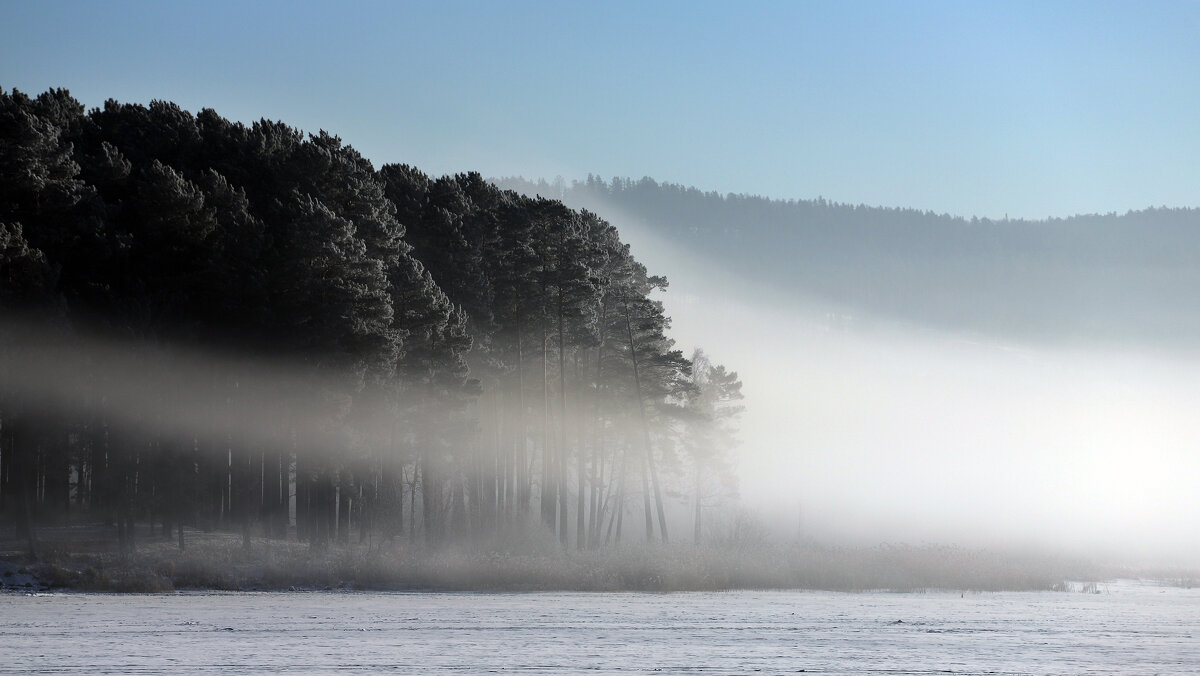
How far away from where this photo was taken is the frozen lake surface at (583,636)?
15.6 meters

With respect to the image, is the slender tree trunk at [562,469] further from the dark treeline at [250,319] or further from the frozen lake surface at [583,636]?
the frozen lake surface at [583,636]

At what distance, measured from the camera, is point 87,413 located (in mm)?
41281

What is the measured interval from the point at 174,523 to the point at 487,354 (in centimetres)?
1700

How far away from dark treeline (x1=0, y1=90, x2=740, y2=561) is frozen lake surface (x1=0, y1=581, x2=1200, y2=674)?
13.0m

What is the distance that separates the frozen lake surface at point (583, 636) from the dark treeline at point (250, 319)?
42.6ft

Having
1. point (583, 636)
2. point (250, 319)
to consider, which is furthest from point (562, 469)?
point (583, 636)

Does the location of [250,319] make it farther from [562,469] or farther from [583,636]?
[583,636]

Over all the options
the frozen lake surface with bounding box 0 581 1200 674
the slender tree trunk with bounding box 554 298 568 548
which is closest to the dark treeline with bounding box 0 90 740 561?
the slender tree trunk with bounding box 554 298 568 548

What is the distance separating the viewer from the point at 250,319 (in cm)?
4375

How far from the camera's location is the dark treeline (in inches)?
1542

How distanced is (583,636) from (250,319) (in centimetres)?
2838

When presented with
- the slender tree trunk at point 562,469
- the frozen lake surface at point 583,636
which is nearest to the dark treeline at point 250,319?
the slender tree trunk at point 562,469

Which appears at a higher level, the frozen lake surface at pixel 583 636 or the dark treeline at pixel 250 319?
the dark treeline at pixel 250 319

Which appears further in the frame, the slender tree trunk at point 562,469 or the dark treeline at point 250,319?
the slender tree trunk at point 562,469
